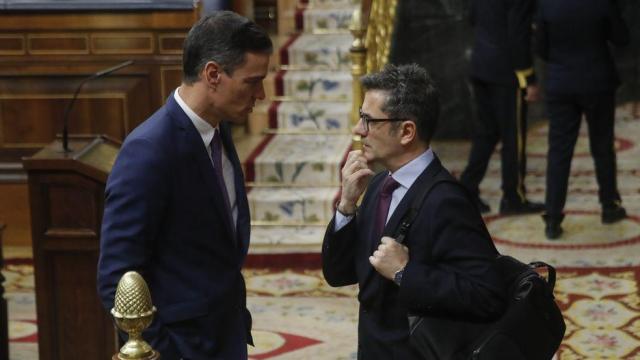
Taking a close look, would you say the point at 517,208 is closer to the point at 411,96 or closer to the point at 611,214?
the point at 611,214

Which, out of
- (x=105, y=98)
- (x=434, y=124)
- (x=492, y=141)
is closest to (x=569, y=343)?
(x=492, y=141)

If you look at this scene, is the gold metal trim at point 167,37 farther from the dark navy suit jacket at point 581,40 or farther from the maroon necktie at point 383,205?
the maroon necktie at point 383,205

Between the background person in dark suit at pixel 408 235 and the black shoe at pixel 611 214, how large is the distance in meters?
4.73

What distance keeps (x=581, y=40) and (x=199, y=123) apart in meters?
4.47

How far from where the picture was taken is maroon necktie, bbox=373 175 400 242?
11.4 feet

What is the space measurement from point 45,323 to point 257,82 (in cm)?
237

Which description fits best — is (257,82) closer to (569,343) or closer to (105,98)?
(569,343)

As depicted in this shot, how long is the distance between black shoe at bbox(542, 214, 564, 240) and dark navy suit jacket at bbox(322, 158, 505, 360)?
14.6ft

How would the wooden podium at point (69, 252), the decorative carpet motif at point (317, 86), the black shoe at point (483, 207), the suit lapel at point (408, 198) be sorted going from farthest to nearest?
the decorative carpet motif at point (317, 86)
the black shoe at point (483, 207)
the wooden podium at point (69, 252)
the suit lapel at point (408, 198)

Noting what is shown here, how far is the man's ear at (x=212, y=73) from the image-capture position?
343 cm

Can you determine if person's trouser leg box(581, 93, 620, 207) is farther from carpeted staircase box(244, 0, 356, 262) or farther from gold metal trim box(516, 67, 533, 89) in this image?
carpeted staircase box(244, 0, 356, 262)

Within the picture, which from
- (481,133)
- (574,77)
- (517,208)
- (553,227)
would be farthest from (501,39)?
(553,227)

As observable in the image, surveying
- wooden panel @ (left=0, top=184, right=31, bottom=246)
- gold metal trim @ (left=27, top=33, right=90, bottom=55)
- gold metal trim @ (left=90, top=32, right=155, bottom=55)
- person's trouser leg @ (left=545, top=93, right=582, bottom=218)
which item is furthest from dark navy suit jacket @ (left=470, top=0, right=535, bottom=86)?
wooden panel @ (left=0, top=184, right=31, bottom=246)

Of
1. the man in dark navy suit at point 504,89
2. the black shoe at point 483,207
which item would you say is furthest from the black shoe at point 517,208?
the black shoe at point 483,207
